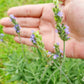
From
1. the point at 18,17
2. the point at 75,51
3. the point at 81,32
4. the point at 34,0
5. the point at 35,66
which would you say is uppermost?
the point at 34,0

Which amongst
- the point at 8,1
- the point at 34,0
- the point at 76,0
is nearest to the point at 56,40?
the point at 76,0

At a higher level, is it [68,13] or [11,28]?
[68,13]

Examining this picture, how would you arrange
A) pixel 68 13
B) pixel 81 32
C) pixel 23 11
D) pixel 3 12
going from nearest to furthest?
1. pixel 81 32
2. pixel 68 13
3. pixel 23 11
4. pixel 3 12

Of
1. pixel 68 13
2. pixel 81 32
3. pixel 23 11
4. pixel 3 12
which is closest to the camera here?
pixel 81 32

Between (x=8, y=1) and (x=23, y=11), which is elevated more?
(x=8, y=1)

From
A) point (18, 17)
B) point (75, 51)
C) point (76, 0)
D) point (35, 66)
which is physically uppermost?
point (76, 0)

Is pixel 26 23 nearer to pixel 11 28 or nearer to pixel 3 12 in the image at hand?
pixel 11 28

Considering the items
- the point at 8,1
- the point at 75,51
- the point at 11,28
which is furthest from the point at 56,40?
the point at 8,1

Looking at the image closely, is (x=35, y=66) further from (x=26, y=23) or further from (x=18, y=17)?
(x=18, y=17)

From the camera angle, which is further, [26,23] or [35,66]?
[26,23]
